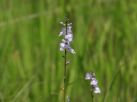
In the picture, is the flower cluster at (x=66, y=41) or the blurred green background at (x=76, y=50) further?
the blurred green background at (x=76, y=50)

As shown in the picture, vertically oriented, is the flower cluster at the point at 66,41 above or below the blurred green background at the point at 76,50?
below

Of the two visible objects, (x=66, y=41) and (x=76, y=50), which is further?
(x=76, y=50)

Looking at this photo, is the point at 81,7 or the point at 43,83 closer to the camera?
the point at 43,83

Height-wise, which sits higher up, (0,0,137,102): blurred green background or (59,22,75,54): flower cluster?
(0,0,137,102): blurred green background

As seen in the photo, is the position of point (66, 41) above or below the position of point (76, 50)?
below

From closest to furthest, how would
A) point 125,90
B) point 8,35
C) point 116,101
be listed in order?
point 116,101 < point 125,90 < point 8,35

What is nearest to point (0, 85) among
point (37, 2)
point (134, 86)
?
point (134, 86)

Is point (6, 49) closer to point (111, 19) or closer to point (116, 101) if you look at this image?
point (116, 101)

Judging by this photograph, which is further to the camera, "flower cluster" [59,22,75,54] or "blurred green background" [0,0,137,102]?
"blurred green background" [0,0,137,102]
